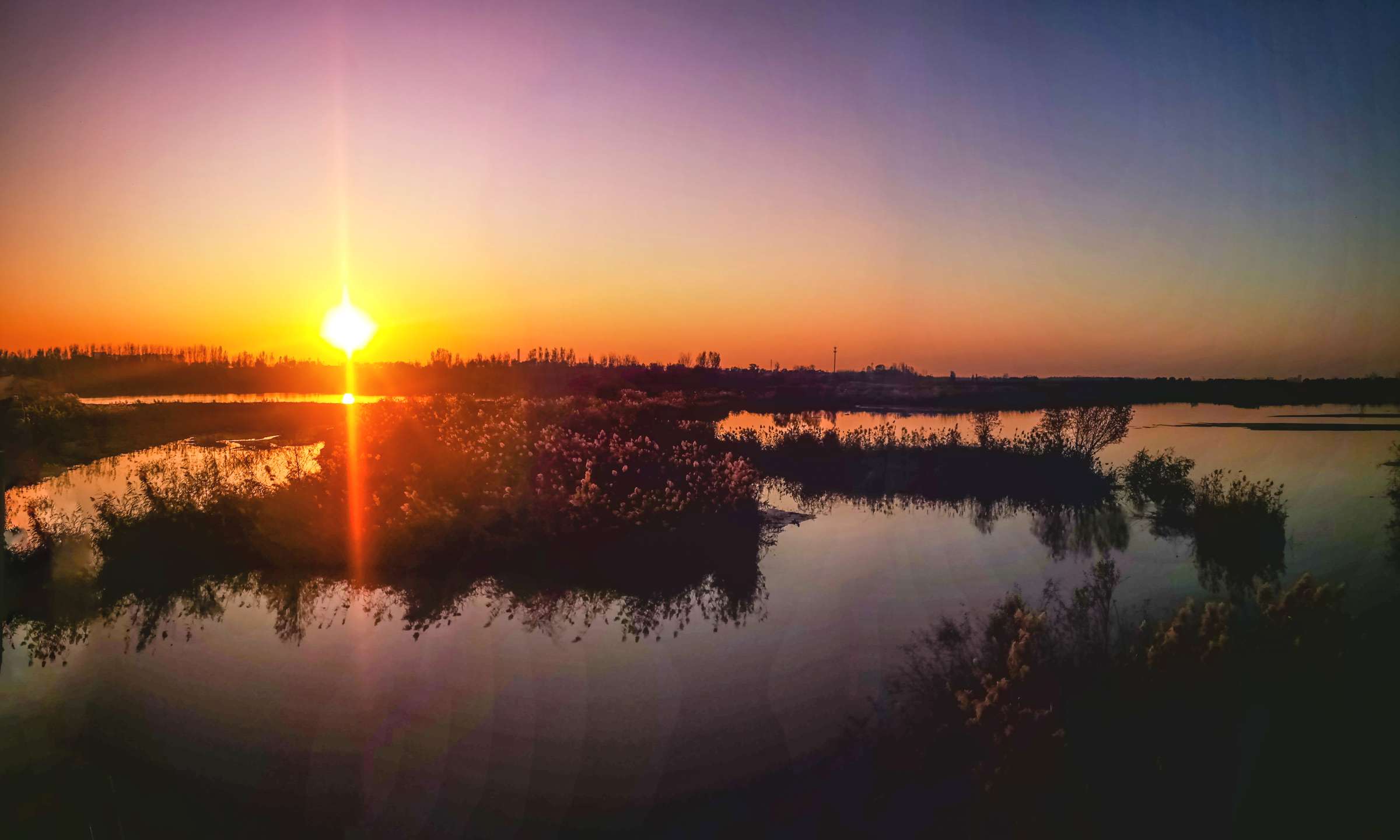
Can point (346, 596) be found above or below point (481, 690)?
above

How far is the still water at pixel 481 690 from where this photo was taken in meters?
6.27

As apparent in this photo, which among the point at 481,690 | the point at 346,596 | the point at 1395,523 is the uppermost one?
the point at 1395,523

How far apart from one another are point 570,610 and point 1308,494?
75.3ft

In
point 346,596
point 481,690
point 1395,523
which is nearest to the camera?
point 481,690

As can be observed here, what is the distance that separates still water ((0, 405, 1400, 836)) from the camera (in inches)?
247

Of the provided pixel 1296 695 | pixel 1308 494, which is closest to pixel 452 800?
pixel 1296 695

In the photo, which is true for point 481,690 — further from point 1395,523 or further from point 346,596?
point 1395,523

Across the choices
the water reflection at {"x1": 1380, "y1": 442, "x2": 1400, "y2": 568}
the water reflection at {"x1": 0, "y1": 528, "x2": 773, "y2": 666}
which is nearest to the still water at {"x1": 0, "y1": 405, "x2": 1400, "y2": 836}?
the water reflection at {"x1": 0, "y1": 528, "x2": 773, "y2": 666}

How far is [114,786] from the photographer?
21.0 feet

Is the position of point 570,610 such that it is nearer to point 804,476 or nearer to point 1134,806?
point 1134,806

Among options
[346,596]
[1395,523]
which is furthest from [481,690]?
[1395,523]

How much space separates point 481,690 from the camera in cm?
835

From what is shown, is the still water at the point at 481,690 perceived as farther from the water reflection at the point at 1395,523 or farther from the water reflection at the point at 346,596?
the water reflection at the point at 1395,523

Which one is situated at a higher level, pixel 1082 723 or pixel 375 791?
pixel 1082 723
